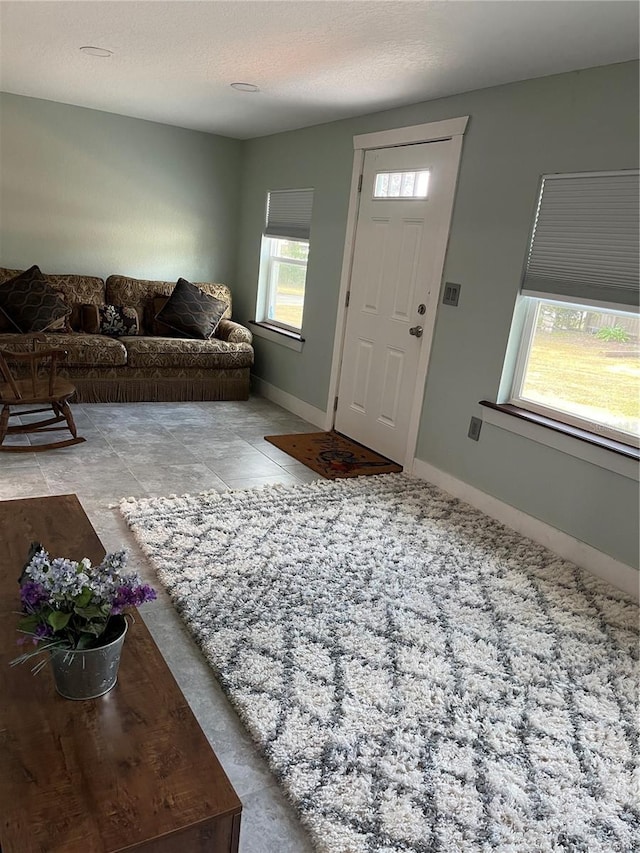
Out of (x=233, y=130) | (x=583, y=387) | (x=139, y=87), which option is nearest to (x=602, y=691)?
(x=583, y=387)

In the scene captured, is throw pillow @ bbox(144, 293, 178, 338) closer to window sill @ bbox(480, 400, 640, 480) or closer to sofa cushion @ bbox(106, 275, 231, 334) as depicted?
sofa cushion @ bbox(106, 275, 231, 334)

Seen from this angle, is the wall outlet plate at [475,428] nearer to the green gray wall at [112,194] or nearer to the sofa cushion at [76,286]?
the sofa cushion at [76,286]

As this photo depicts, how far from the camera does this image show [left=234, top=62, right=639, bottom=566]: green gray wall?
2.78 meters

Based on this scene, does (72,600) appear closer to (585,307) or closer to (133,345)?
(585,307)

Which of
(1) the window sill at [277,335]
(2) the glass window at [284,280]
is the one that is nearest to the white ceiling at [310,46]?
(2) the glass window at [284,280]

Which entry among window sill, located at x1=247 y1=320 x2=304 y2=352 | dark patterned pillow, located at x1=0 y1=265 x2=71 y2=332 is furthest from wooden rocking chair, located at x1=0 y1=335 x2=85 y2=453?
window sill, located at x1=247 y1=320 x2=304 y2=352

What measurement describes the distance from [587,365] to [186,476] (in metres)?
2.23

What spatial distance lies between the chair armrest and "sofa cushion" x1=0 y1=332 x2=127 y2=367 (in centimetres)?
97

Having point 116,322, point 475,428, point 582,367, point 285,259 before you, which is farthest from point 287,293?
point 582,367

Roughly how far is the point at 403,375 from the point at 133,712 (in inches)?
121

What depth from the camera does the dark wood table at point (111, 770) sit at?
3.50ft

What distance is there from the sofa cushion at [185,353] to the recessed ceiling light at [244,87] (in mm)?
1999

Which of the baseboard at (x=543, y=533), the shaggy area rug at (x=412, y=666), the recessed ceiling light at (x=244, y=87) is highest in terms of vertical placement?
the recessed ceiling light at (x=244, y=87)

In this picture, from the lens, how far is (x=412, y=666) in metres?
2.12
